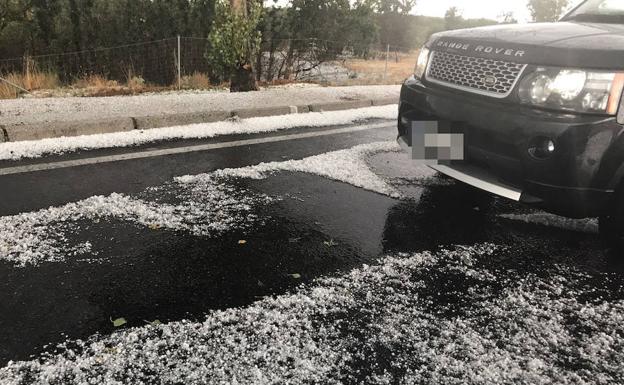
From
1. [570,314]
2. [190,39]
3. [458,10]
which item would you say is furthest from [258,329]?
[458,10]

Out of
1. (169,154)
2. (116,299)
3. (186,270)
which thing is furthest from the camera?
(169,154)

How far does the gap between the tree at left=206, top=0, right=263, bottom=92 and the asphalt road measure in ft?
15.9

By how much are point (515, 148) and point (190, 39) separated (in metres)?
10.3

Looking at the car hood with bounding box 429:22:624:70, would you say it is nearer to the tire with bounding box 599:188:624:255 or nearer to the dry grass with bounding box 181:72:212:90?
the tire with bounding box 599:188:624:255

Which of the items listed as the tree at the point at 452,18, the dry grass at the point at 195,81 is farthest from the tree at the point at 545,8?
the dry grass at the point at 195,81

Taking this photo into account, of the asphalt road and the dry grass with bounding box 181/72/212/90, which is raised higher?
the dry grass with bounding box 181/72/212/90

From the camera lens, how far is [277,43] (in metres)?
12.8

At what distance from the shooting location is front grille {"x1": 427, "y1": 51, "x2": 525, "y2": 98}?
9.26 feet

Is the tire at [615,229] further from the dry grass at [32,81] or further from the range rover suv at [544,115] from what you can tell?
the dry grass at [32,81]

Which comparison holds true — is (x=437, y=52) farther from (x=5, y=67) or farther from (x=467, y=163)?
(x=5, y=67)

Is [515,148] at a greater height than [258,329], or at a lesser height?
greater

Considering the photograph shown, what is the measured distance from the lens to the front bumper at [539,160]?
8.25ft

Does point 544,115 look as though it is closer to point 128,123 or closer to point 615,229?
point 615,229

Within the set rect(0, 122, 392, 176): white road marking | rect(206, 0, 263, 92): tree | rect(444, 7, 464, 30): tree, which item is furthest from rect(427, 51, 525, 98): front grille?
rect(444, 7, 464, 30): tree
